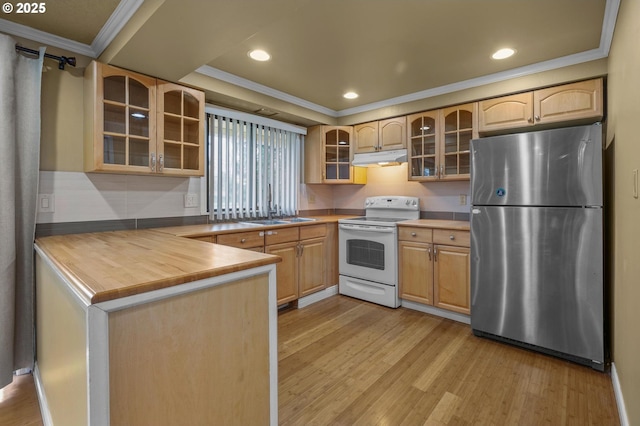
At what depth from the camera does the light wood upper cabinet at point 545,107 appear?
7.89 feet

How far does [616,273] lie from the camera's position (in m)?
1.88

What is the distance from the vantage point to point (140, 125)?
230cm

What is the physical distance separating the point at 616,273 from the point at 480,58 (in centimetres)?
176

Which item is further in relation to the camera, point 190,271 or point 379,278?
point 379,278

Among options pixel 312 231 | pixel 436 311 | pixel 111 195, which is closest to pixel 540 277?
pixel 436 311

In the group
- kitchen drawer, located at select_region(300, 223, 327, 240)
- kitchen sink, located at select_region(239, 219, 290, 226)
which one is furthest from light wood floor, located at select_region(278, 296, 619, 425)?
kitchen sink, located at select_region(239, 219, 290, 226)

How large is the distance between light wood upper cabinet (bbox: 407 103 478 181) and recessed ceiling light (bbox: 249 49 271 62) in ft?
5.68

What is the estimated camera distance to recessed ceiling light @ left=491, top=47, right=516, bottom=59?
7.71ft

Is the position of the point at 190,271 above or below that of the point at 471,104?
below

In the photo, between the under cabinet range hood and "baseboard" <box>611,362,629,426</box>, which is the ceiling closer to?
the under cabinet range hood

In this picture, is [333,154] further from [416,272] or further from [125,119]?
[125,119]

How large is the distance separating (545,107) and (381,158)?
155 centimetres

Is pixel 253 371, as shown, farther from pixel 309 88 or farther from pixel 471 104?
pixel 471 104

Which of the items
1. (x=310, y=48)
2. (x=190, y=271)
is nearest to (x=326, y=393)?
(x=190, y=271)
